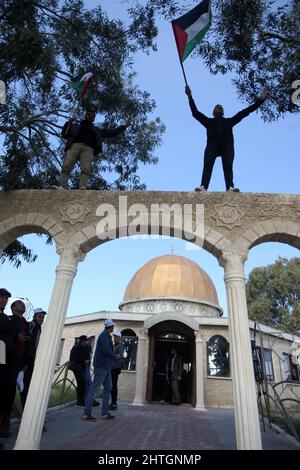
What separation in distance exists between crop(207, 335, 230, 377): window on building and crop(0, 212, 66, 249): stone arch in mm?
12321

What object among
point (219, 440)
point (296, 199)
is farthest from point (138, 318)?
point (296, 199)

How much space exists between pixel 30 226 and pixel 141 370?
9.63 m

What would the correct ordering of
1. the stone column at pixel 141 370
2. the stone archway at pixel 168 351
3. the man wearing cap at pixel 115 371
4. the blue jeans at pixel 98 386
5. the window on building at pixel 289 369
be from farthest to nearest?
1. the window on building at pixel 289 369
2. the stone archway at pixel 168 351
3. the stone column at pixel 141 370
4. the man wearing cap at pixel 115 371
5. the blue jeans at pixel 98 386

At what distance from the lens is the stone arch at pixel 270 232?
525cm

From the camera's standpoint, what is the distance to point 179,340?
15445 mm

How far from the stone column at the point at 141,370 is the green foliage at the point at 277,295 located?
672 inches

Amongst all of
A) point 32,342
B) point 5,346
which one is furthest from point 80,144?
point 5,346

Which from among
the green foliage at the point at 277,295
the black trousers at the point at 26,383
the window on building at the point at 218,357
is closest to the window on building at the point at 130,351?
the window on building at the point at 218,357

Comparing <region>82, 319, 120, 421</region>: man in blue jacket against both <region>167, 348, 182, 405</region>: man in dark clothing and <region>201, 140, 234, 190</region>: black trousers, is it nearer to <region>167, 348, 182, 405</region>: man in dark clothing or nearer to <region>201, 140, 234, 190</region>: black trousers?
<region>201, 140, 234, 190</region>: black trousers

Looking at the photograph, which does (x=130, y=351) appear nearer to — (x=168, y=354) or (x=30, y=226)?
(x=168, y=354)

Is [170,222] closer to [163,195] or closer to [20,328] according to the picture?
[163,195]

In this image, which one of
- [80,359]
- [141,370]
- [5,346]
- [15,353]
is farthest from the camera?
[141,370]

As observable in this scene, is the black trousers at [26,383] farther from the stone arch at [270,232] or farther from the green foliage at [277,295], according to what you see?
the green foliage at [277,295]
